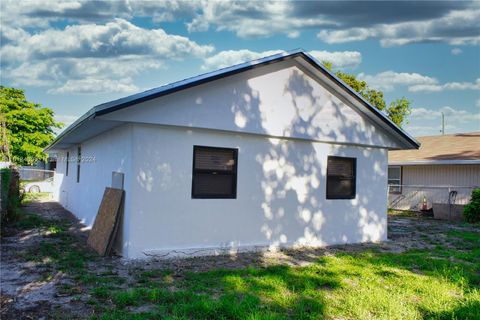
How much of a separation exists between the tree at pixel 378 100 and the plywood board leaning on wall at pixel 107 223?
24.9 meters

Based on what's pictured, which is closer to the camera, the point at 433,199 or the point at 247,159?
the point at 247,159

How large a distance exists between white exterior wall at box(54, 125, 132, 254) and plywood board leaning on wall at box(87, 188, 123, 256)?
0.71 feet

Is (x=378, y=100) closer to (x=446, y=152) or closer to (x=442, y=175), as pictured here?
(x=446, y=152)

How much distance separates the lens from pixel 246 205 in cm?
907

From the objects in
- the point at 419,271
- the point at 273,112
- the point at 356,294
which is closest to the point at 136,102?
the point at 273,112

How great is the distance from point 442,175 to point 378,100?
13.7m

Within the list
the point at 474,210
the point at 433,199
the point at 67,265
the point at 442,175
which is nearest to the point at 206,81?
the point at 67,265

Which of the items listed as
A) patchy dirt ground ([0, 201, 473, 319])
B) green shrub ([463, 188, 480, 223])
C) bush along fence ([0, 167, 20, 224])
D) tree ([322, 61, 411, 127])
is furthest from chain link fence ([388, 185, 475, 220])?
bush along fence ([0, 167, 20, 224])

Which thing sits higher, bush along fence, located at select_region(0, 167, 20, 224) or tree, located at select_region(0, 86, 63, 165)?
tree, located at select_region(0, 86, 63, 165)

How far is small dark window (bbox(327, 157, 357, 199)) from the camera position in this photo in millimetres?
10570

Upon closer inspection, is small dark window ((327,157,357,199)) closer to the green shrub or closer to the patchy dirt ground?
the patchy dirt ground

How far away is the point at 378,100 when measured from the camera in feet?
107

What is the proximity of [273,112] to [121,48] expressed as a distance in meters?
7.86

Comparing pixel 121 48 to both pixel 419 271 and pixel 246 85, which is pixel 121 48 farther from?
pixel 419 271
